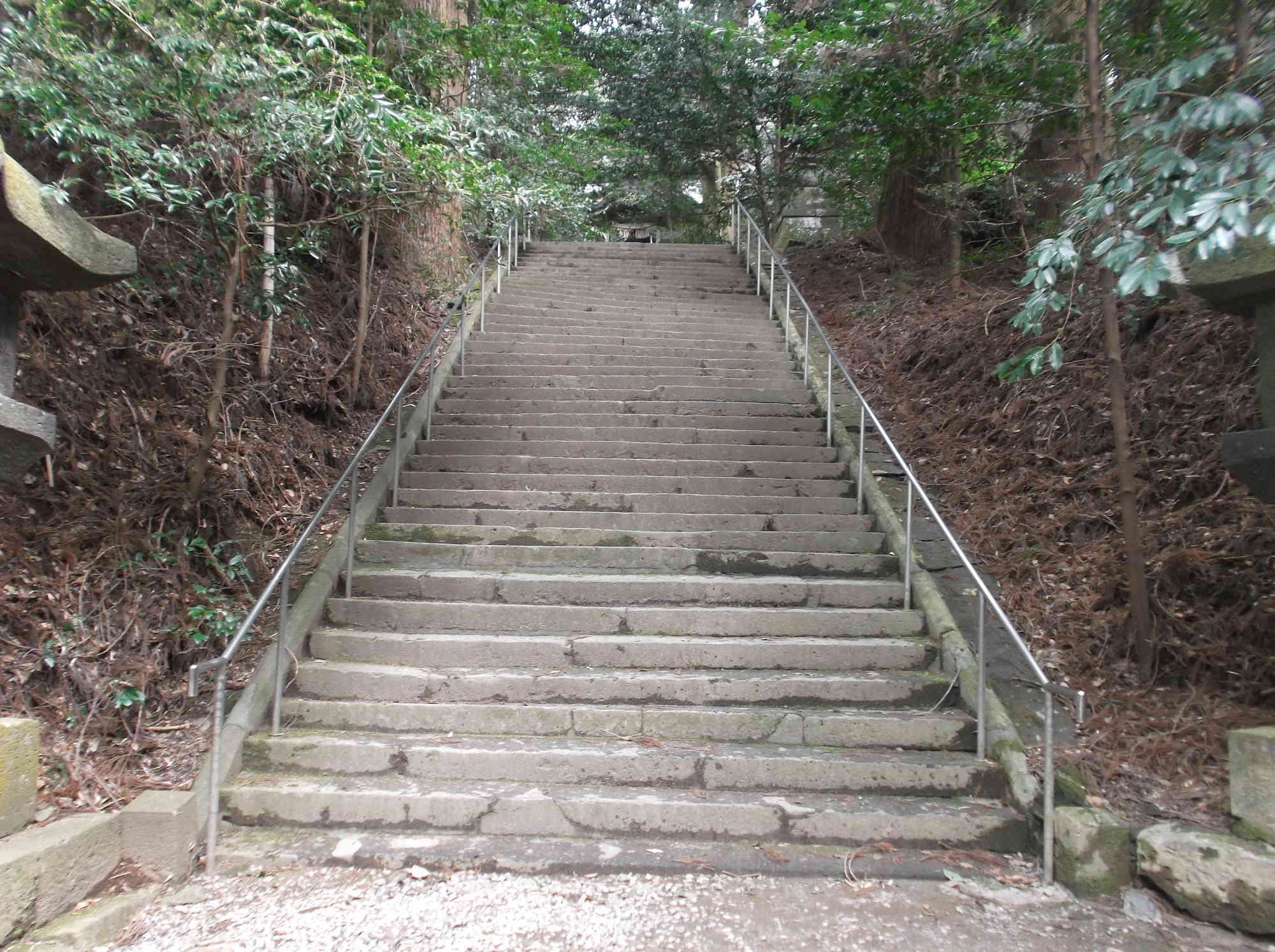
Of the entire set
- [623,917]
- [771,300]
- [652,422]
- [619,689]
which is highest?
[771,300]

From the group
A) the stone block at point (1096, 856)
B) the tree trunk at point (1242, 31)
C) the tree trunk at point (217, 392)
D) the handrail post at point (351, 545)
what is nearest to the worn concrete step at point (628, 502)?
the handrail post at point (351, 545)

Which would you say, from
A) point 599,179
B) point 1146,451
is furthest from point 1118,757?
point 599,179

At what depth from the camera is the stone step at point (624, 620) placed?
4344 millimetres

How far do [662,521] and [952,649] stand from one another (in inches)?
81.5

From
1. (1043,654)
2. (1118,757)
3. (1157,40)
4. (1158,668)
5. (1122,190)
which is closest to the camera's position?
(1122,190)

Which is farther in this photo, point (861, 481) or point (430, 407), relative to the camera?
point (430, 407)

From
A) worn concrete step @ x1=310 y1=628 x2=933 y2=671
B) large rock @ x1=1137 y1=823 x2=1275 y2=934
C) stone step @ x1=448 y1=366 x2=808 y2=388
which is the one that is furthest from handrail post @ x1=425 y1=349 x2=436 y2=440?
large rock @ x1=1137 y1=823 x2=1275 y2=934

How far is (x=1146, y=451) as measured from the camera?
4621 millimetres

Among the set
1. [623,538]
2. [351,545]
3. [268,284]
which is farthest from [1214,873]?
[268,284]

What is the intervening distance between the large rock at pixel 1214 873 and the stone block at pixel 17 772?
4.15 meters

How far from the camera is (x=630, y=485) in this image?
5793 millimetres

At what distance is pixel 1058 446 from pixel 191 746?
5.47 m

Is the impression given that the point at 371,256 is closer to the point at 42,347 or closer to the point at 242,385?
the point at 242,385

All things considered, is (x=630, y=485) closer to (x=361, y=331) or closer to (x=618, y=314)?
(x=361, y=331)
